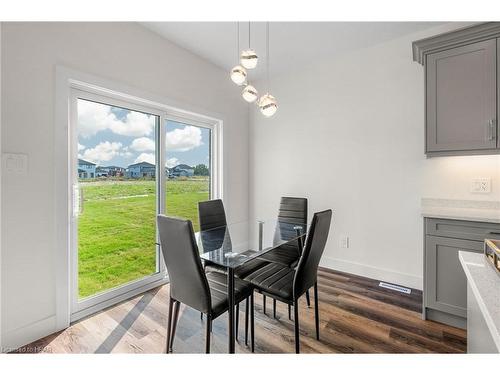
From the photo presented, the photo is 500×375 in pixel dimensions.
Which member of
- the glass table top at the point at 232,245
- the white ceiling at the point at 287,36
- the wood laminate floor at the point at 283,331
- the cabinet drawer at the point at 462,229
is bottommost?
the wood laminate floor at the point at 283,331

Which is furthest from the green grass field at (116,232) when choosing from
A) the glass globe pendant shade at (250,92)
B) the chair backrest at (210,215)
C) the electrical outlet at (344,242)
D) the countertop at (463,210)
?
the countertop at (463,210)

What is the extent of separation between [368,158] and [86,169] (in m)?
3.06

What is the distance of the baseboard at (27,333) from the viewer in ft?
5.32

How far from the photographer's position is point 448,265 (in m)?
1.91

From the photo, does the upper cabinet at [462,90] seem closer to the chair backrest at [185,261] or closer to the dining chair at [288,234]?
the dining chair at [288,234]

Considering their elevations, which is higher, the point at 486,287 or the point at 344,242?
the point at 486,287

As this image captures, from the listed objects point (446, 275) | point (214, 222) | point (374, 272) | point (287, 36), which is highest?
point (287, 36)

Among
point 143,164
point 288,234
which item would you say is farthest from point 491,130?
point 143,164

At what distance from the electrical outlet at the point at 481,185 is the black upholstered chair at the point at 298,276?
169 centimetres

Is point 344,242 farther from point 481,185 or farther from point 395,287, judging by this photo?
point 481,185

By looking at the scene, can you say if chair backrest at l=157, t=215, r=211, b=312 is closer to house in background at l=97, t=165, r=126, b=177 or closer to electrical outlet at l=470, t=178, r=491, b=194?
house in background at l=97, t=165, r=126, b=177

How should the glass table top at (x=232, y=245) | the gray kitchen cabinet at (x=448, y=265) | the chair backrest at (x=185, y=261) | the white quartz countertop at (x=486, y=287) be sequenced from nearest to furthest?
1. the white quartz countertop at (x=486, y=287)
2. the chair backrest at (x=185, y=261)
3. the glass table top at (x=232, y=245)
4. the gray kitchen cabinet at (x=448, y=265)
